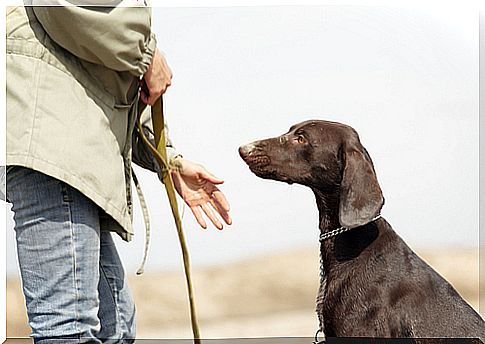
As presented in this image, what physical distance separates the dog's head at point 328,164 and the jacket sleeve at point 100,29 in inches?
25.0

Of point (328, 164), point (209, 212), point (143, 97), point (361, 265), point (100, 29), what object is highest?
point (100, 29)

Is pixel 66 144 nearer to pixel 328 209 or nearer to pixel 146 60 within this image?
pixel 146 60

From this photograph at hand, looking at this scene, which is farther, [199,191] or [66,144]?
[199,191]

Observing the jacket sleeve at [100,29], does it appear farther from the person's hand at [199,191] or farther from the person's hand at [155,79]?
the person's hand at [199,191]

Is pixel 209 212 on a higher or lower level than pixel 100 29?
lower

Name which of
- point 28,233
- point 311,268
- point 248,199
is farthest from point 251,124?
→ point 28,233

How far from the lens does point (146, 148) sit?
206 centimetres

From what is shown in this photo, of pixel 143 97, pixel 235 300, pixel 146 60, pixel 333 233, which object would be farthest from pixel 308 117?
pixel 146 60

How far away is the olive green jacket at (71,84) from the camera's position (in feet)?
5.23

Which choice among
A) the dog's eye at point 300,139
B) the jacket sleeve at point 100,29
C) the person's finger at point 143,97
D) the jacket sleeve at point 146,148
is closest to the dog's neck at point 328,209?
the dog's eye at point 300,139

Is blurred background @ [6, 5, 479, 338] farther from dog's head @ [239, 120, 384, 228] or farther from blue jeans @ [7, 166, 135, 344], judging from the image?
blue jeans @ [7, 166, 135, 344]

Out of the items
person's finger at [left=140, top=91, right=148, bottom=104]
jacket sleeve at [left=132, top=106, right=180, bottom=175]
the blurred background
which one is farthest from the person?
the blurred background

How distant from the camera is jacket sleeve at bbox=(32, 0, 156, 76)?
1.58m

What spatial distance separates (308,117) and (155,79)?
1261 millimetres
